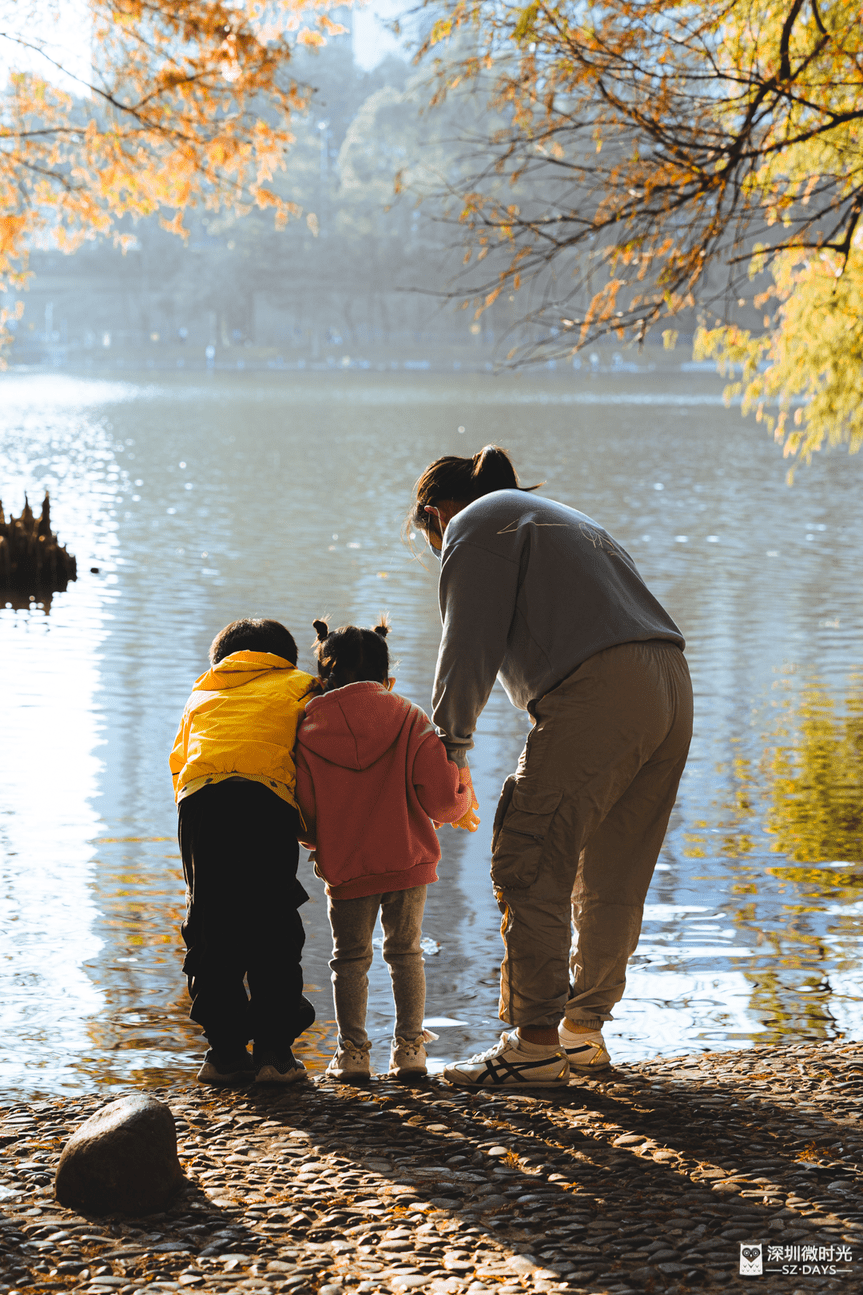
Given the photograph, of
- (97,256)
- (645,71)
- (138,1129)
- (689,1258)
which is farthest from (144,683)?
(97,256)

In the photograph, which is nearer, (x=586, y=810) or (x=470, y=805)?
(x=586, y=810)

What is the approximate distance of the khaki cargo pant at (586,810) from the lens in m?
3.31

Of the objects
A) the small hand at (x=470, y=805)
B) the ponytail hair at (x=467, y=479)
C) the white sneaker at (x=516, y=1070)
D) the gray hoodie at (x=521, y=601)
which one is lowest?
the white sneaker at (x=516, y=1070)

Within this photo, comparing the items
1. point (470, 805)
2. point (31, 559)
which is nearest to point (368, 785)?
point (470, 805)

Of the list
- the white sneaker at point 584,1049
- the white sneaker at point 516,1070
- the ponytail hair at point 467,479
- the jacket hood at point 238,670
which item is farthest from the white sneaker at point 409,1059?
the ponytail hair at point 467,479

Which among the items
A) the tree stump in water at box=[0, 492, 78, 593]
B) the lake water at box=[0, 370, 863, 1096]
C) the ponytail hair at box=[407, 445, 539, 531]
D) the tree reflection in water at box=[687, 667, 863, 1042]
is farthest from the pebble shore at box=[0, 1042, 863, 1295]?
the tree stump in water at box=[0, 492, 78, 593]

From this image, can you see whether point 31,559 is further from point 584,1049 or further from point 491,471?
point 584,1049

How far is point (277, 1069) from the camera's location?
3.50m

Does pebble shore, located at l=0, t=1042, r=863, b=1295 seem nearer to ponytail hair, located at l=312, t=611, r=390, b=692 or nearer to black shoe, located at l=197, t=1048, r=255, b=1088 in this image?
black shoe, located at l=197, t=1048, r=255, b=1088

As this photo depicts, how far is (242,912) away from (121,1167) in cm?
84

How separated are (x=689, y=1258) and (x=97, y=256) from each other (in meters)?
98.3

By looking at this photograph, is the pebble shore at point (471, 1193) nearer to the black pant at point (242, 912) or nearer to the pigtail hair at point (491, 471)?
the black pant at point (242, 912)

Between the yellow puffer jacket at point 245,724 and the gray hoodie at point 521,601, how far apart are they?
0.43 metres

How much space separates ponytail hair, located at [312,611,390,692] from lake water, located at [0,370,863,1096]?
1.26 metres
